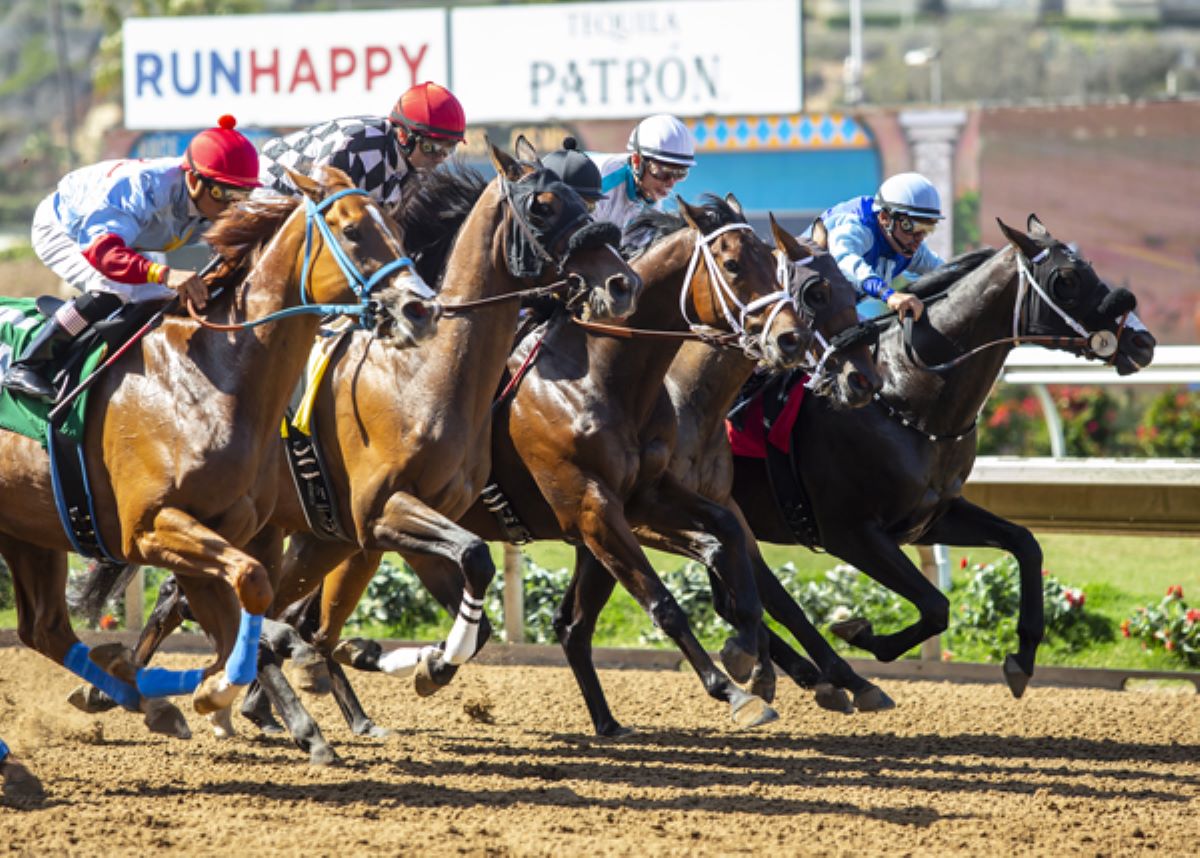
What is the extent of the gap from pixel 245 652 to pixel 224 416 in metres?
0.72

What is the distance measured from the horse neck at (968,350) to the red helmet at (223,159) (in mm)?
2640

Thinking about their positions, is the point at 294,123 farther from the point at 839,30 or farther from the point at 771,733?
the point at 839,30

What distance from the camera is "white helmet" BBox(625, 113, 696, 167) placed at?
6727 mm

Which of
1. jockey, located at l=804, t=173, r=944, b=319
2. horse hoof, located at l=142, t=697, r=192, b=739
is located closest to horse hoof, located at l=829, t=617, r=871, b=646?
jockey, located at l=804, t=173, r=944, b=319

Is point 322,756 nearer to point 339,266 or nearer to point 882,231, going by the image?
point 339,266

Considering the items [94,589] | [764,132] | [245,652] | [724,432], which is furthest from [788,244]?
[764,132]

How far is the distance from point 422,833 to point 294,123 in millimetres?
18343

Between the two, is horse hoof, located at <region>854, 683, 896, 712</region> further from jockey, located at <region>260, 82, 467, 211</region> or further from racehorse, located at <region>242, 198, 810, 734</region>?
jockey, located at <region>260, 82, 467, 211</region>

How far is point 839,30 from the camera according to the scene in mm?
71625

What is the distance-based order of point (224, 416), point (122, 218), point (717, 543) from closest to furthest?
point (224, 416)
point (122, 218)
point (717, 543)

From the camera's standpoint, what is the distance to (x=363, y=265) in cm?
507

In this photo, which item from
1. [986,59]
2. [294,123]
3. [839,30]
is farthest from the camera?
[839,30]

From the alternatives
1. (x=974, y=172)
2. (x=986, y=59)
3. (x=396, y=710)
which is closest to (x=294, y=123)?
(x=974, y=172)

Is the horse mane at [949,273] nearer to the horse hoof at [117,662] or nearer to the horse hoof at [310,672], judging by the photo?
the horse hoof at [310,672]
